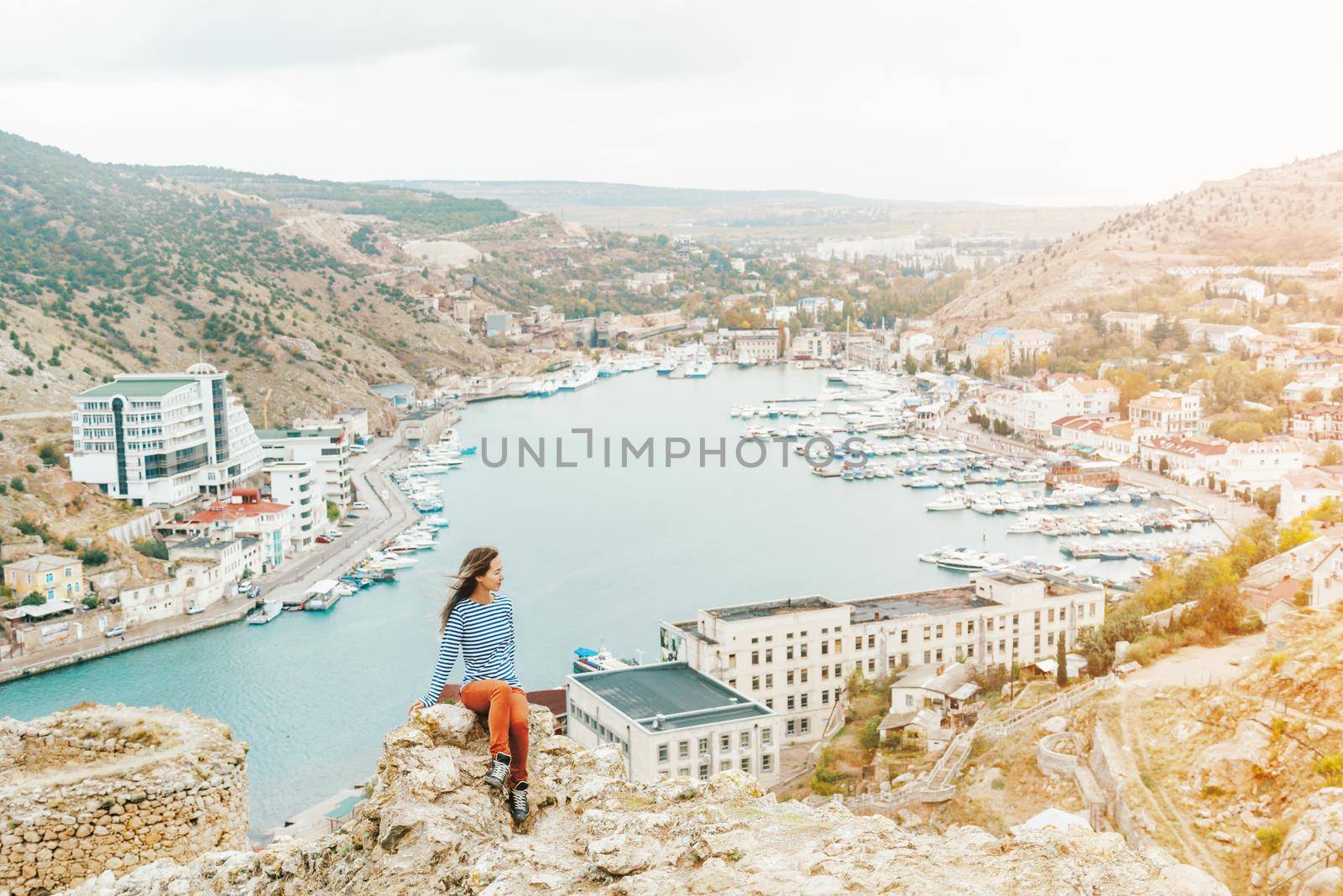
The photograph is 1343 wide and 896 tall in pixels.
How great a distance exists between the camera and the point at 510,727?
1.40 meters

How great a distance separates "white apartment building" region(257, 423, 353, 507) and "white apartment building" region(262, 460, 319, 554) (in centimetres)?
123

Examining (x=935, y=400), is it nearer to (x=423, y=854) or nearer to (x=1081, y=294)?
(x=1081, y=294)

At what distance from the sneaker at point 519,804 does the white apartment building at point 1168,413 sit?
17795 mm

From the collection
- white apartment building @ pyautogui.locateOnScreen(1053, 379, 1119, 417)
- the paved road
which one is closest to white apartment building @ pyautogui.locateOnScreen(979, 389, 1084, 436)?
white apartment building @ pyautogui.locateOnScreen(1053, 379, 1119, 417)

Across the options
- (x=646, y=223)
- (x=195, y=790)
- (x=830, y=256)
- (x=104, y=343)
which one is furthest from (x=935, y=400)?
(x=646, y=223)

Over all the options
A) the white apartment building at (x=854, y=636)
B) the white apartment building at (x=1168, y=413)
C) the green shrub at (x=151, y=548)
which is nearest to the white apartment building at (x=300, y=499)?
the green shrub at (x=151, y=548)

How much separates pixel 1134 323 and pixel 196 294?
17557 mm

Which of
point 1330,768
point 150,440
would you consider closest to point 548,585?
point 150,440

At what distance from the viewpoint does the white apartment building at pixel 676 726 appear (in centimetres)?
614

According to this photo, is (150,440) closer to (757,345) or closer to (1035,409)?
(1035,409)

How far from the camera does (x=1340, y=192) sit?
28.1m

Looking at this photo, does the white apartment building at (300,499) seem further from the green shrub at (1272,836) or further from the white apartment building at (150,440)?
the green shrub at (1272,836)

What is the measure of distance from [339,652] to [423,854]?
28.0 ft

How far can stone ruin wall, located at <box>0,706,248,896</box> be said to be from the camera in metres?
2.19
